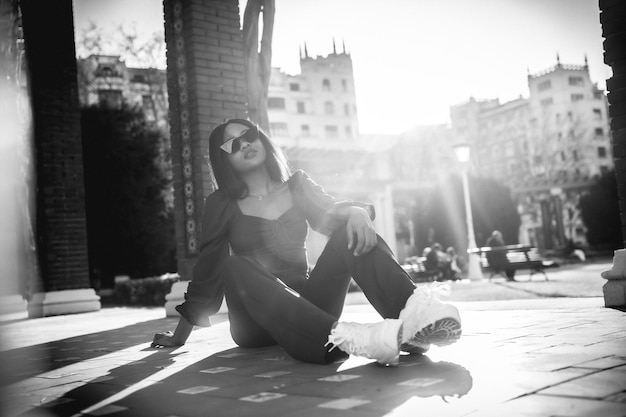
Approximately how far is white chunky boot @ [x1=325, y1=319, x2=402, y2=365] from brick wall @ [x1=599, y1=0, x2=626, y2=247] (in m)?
3.27

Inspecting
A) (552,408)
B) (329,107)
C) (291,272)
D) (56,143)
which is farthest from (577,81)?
(552,408)

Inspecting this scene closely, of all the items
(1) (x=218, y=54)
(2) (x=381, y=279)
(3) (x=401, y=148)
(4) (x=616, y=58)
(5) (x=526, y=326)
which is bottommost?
(5) (x=526, y=326)

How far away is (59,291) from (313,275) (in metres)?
10.2

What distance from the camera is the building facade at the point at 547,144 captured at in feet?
142

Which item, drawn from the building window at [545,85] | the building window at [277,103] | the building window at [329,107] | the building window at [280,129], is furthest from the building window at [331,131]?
the building window at [545,85]

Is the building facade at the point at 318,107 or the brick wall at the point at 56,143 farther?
the building facade at the point at 318,107

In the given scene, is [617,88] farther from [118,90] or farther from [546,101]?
[546,101]

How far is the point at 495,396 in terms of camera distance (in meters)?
2.15

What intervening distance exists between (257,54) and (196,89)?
2060mm

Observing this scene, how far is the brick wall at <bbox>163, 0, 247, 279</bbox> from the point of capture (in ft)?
26.6

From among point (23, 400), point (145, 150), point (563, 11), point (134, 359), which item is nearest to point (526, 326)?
point (134, 359)

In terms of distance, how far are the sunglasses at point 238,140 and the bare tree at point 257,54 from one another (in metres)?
6.14

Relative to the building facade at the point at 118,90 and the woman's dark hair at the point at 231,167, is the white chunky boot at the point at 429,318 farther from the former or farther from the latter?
the building facade at the point at 118,90

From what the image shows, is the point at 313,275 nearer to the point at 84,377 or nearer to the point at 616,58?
the point at 84,377
